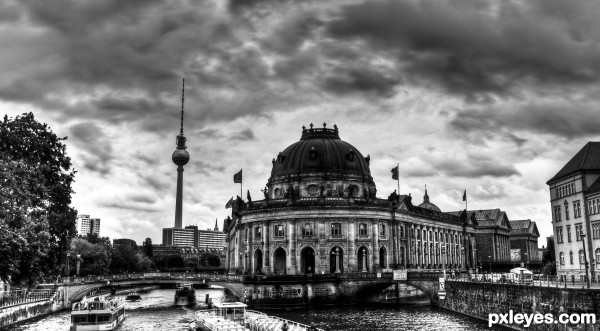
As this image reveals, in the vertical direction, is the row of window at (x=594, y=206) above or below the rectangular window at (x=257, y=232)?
above

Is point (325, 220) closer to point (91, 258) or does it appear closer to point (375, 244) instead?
point (375, 244)

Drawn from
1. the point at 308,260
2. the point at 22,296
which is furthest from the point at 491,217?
the point at 22,296

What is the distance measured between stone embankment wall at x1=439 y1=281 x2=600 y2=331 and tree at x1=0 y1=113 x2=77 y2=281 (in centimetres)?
4081

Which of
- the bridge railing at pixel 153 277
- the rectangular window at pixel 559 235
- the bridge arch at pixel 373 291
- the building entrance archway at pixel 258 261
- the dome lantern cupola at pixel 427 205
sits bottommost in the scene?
the bridge arch at pixel 373 291

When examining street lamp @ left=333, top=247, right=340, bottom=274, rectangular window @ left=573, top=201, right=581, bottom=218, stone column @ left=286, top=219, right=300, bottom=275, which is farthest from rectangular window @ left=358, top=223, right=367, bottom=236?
rectangular window @ left=573, top=201, right=581, bottom=218

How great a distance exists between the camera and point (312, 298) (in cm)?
8469

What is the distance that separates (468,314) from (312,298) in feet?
78.5

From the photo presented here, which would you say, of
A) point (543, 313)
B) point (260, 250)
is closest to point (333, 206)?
point (260, 250)

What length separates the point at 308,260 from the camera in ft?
331

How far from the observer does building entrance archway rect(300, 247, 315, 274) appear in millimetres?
99500

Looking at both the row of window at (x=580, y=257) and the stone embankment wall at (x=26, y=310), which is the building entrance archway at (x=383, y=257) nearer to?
the row of window at (x=580, y=257)

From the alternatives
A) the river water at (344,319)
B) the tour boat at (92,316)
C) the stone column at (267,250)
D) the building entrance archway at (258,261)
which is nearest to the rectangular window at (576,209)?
the river water at (344,319)

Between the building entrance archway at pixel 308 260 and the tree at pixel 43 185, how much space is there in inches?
1780

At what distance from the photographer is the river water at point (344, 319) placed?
205 feet
